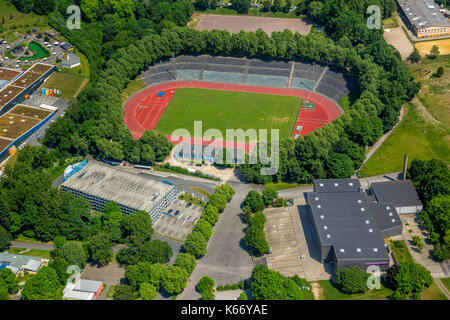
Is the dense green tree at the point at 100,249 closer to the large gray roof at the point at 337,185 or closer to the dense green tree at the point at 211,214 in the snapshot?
the dense green tree at the point at 211,214

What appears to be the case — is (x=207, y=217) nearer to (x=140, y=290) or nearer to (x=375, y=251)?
(x=140, y=290)

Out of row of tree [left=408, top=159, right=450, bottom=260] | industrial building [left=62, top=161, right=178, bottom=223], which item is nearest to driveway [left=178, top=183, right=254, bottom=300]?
industrial building [left=62, top=161, right=178, bottom=223]

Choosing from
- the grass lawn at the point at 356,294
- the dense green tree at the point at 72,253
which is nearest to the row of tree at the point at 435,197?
the grass lawn at the point at 356,294

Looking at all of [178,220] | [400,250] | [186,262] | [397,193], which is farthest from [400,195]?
[186,262]

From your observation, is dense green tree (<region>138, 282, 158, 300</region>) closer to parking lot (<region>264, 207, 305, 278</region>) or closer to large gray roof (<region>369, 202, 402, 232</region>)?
parking lot (<region>264, 207, 305, 278</region>)

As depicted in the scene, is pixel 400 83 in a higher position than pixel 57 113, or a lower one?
higher

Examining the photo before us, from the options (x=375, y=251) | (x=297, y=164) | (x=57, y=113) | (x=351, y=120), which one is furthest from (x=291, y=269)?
A: (x=57, y=113)
